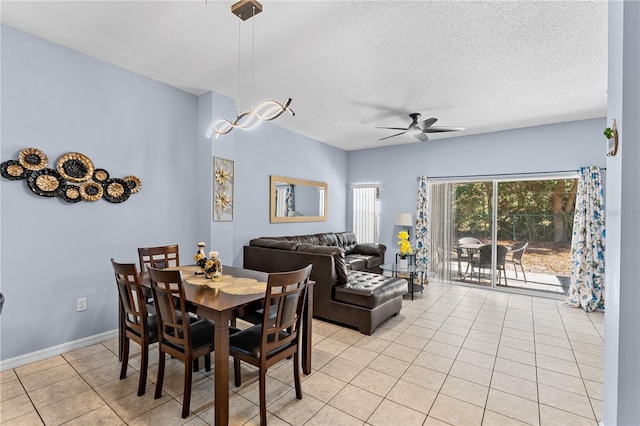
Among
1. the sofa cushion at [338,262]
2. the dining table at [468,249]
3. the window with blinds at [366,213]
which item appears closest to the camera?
the sofa cushion at [338,262]

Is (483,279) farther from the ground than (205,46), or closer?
closer

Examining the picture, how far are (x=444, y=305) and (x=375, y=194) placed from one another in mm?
3041

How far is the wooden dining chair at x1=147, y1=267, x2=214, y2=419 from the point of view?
189 centimetres

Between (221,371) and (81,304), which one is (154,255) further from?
(221,371)

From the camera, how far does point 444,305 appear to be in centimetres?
450

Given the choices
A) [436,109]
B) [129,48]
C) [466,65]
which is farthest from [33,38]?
[436,109]

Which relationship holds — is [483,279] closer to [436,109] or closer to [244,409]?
[436,109]

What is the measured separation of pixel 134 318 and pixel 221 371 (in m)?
0.95

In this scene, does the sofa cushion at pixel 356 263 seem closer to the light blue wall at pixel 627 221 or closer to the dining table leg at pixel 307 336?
the dining table leg at pixel 307 336

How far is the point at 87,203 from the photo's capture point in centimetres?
299

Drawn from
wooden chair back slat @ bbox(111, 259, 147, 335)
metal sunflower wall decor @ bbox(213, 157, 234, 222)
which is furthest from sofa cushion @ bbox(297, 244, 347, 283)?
wooden chair back slat @ bbox(111, 259, 147, 335)

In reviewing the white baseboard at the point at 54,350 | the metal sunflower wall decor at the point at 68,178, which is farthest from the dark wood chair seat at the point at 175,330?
the metal sunflower wall decor at the point at 68,178

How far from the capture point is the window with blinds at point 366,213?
22.4ft

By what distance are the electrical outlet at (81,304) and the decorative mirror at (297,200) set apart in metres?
2.70
